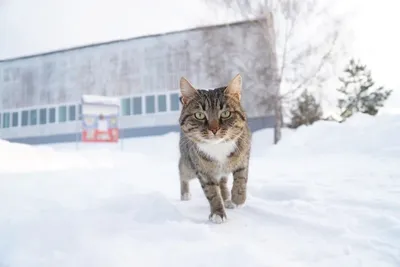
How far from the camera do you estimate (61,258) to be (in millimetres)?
1431

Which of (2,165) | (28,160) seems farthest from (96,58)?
(2,165)

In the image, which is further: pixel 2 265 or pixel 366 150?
pixel 366 150

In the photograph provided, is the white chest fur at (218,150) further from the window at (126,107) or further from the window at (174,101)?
the window at (126,107)

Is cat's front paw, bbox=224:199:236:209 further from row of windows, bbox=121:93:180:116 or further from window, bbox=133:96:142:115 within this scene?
window, bbox=133:96:142:115

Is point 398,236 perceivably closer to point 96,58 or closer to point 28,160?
point 28,160

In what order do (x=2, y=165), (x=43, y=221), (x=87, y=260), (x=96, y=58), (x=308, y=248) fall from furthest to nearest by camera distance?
(x=96, y=58)
(x=2, y=165)
(x=43, y=221)
(x=308, y=248)
(x=87, y=260)

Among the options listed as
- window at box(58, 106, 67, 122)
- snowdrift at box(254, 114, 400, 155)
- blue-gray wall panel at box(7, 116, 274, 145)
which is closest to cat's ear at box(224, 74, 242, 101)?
snowdrift at box(254, 114, 400, 155)

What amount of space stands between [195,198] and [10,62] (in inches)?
706

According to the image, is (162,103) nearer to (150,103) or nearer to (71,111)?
(150,103)

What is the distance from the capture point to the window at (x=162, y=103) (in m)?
14.8

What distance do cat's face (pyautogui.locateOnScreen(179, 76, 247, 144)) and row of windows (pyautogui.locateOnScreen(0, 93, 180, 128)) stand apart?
39.5 feet

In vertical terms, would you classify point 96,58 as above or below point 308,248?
above

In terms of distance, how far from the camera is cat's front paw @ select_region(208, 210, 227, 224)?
79.0 inches

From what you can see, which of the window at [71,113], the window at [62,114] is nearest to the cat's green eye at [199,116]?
the window at [71,113]
